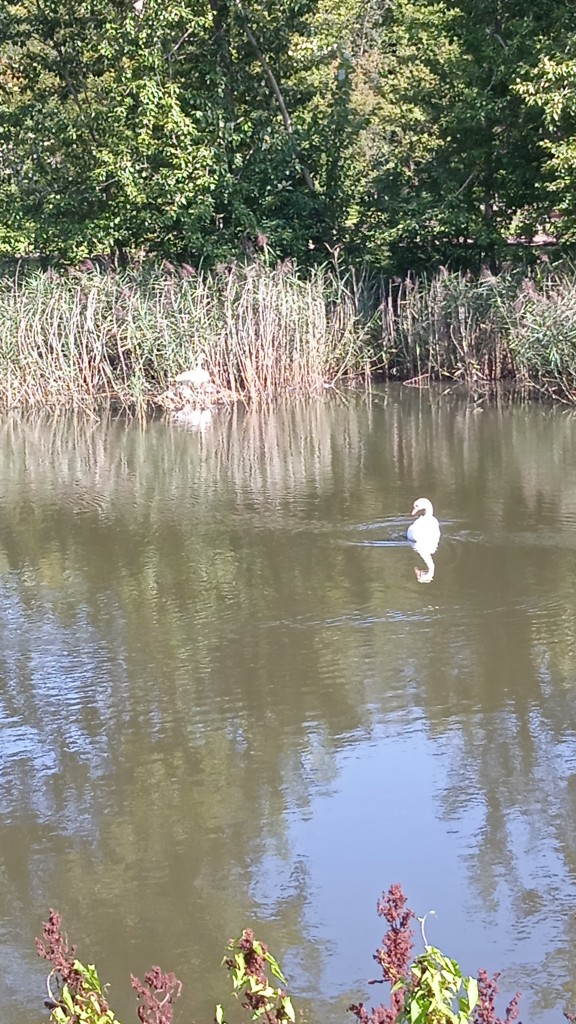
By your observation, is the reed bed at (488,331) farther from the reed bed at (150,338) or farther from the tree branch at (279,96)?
the tree branch at (279,96)

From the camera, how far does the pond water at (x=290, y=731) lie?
4.23 meters

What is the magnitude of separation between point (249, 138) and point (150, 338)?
614 cm

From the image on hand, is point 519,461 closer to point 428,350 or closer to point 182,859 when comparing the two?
point 428,350

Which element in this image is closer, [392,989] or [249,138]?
[392,989]

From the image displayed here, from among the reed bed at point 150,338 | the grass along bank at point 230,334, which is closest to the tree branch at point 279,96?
the grass along bank at point 230,334

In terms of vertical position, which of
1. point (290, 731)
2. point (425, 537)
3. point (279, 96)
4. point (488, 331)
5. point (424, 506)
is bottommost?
point (290, 731)

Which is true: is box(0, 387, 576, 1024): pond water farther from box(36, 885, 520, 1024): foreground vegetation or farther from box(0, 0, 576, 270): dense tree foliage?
box(0, 0, 576, 270): dense tree foliage

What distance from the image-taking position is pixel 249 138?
21266mm

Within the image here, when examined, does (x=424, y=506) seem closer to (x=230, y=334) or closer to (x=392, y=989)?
(x=392, y=989)

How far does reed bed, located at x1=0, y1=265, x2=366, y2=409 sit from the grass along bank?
2 cm

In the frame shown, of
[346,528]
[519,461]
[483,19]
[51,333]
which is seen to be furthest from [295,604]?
[483,19]

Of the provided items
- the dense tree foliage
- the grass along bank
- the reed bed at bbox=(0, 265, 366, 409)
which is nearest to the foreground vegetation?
the grass along bank

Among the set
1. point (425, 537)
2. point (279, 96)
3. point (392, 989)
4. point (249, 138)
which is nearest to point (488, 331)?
point (249, 138)

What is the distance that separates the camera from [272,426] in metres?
15.4
